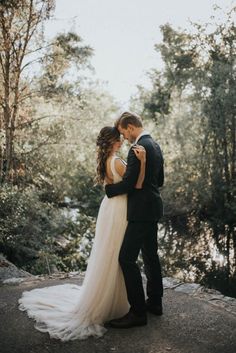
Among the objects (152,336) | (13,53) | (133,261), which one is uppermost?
(13,53)

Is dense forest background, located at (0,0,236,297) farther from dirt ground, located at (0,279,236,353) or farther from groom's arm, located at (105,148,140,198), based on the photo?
groom's arm, located at (105,148,140,198)

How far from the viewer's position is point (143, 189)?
404 centimetres

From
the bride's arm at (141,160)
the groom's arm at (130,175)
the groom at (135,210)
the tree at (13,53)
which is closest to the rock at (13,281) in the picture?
the groom at (135,210)

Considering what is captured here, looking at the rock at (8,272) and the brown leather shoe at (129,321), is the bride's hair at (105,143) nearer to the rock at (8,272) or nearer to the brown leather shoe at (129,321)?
the brown leather shoe at (129,321)

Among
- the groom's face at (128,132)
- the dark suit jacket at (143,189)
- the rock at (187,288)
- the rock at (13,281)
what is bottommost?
the rock at (187,288)

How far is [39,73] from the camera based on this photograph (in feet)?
36.3

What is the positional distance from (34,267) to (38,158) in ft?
14.2

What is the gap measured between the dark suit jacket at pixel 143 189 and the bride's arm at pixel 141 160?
0.04 m

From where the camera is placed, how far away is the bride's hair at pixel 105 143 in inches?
166

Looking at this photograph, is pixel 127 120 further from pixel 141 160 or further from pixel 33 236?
pixel 33 236

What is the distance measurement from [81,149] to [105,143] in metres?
7.98

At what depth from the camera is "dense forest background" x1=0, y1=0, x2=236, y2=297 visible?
9.48m

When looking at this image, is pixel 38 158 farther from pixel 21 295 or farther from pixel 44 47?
pixel 21 295

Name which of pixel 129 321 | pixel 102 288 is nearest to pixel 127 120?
pixel 102 288
